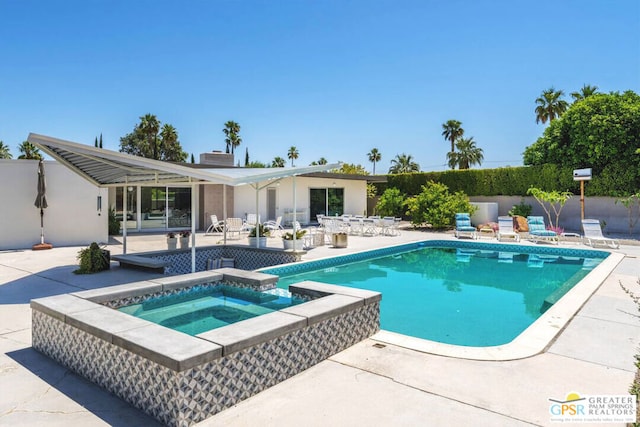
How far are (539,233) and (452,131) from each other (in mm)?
31312

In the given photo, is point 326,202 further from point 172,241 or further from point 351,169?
point 351,169

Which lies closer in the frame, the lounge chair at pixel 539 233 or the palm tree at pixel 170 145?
the lounge chair at pixel 539 233

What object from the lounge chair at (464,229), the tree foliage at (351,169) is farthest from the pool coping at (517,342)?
the tree foliage at (351,169)

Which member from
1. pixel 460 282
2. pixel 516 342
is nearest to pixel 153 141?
pixel 460 282

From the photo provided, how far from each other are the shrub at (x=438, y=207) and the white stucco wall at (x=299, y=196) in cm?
536

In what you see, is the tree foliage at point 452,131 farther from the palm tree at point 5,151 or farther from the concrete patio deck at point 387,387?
the palm tree at point 5,151

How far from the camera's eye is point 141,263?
28.2 ft

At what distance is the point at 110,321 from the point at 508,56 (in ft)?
60.8

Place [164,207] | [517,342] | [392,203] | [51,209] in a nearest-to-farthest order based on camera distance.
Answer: [517,342] < [51,209] < [164,207] < [392,203]

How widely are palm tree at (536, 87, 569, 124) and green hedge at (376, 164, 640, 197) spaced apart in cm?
1424

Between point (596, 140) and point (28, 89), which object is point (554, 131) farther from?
point (28, 89)

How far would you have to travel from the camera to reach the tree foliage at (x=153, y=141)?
3369 cm

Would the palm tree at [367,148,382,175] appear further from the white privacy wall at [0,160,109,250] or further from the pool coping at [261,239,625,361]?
the pool coping at [261,239,625,361]

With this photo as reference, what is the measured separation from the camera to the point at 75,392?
3.43 meters
